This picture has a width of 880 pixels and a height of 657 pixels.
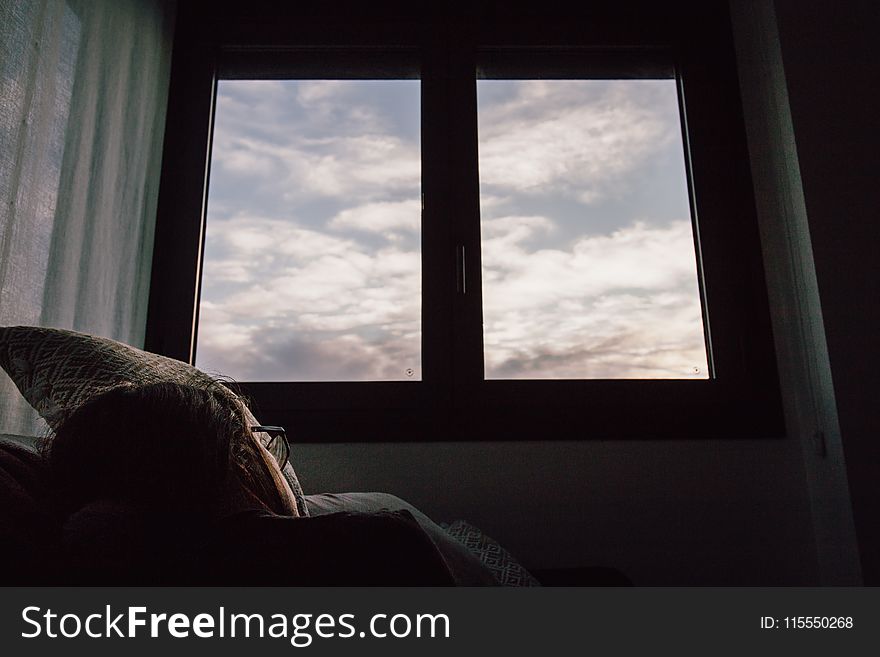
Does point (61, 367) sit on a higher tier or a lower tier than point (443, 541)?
higher

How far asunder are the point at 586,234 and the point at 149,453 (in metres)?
1.75

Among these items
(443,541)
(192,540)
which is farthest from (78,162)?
(192,540)

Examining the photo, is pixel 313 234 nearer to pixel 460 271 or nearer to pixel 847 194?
pixel 460 271

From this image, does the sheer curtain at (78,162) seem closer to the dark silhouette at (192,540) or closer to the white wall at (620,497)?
the white wall at (620,497)

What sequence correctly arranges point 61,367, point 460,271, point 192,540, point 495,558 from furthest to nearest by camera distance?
point 460,271 < point 495,558 < point 61,367 < point 192,540

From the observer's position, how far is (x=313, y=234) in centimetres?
201

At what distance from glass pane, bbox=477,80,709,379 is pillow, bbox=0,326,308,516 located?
1.19m

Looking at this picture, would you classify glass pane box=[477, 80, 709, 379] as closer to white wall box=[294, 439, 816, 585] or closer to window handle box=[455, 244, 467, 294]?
window handle box=[455, 244, 467, 294]

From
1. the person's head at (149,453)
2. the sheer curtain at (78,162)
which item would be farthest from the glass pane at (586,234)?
the person's head at (149,453)

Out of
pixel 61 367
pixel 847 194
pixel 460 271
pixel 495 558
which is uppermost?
pixel 847 194

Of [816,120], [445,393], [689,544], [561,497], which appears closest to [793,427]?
[689,544]

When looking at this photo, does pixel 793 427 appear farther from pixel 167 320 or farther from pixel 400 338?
pixel 167 320

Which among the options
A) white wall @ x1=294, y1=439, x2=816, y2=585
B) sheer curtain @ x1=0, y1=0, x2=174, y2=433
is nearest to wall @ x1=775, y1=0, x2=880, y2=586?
white wall @ x1=294, y1=439, x2=816, y2=585

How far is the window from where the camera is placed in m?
1.87
